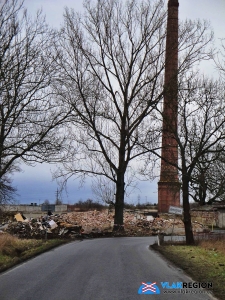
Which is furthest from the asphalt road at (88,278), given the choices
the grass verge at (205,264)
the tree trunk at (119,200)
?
the tree trunk at (119,200)

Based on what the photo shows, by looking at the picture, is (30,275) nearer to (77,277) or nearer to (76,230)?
(77,277)

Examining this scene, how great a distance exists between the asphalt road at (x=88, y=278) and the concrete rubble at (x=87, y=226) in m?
15.6

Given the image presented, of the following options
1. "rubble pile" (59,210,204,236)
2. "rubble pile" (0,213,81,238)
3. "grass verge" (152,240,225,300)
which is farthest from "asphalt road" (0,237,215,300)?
"rubble pile" (59,210,204,236)

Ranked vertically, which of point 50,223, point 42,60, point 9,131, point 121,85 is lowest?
point 50,223

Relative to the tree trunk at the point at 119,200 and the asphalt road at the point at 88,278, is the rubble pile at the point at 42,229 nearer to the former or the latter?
the tree trunk at the point at 119,200

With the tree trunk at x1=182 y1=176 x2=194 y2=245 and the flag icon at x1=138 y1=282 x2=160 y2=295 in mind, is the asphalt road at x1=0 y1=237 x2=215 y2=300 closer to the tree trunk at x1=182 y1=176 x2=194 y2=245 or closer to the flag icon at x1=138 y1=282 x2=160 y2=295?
the flag icon at x1=138 y1=282 x2=160 y2=295

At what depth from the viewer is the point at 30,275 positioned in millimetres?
13492

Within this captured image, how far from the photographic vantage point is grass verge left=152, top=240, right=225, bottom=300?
12062 mm

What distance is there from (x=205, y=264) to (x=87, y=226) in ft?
88.7

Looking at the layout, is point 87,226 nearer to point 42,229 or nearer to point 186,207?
point 42,229

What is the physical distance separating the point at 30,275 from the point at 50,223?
2280 centimetres

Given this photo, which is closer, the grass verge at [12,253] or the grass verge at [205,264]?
the grass verge at [205,264]

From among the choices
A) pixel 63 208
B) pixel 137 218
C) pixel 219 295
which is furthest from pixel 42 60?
pixel 63 208

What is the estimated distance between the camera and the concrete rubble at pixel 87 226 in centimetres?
3553
